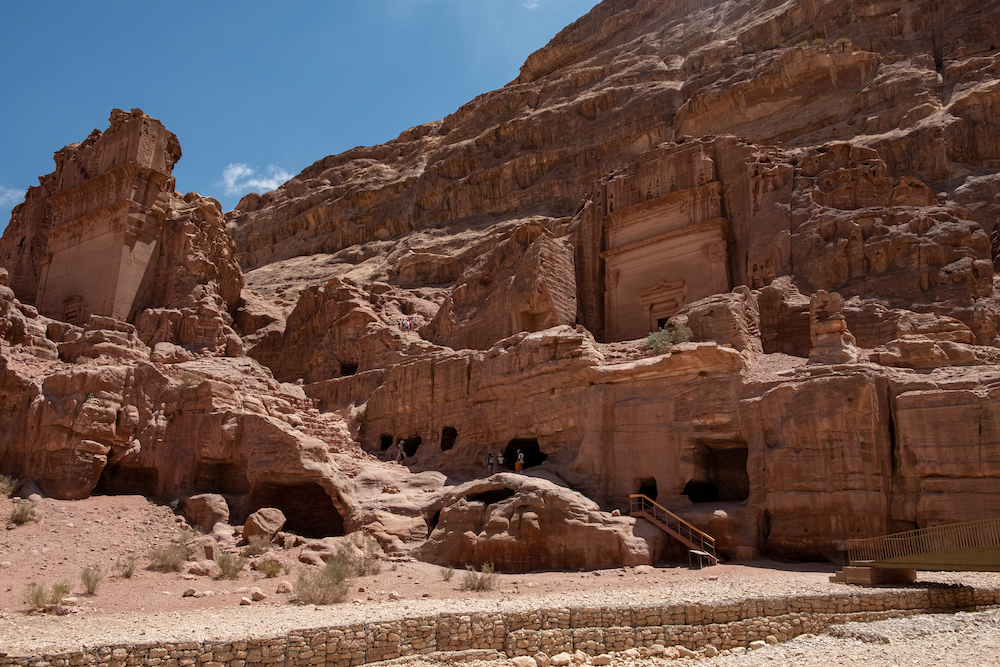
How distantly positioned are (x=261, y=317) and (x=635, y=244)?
17434 millimetres

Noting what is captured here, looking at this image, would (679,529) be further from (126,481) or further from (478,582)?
(126,481)

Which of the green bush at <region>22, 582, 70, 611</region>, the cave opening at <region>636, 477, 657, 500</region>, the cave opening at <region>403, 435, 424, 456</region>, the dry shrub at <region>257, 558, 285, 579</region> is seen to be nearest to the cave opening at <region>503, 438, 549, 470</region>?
the cave opening at <region>403, 435, 424, 456</region>

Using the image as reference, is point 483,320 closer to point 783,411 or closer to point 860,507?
point 783,411

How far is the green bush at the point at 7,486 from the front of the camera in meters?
16.8

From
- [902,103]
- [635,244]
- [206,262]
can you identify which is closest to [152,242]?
[206,262]

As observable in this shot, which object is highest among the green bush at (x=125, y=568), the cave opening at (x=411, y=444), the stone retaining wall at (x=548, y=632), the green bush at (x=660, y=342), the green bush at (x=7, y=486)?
the green bush at (x=660, y=342)

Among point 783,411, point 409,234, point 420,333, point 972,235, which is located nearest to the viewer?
point 783,411

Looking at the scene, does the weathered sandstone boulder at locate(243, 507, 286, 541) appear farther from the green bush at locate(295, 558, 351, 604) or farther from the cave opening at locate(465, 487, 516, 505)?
the cave opening at locate(465, 487, 516, 505)

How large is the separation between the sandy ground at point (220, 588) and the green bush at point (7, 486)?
0.31 m

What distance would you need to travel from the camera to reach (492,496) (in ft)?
61.3

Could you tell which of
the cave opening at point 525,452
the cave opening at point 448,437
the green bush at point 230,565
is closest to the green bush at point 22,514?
the green bush at point 230,565

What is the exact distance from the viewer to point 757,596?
11805mm

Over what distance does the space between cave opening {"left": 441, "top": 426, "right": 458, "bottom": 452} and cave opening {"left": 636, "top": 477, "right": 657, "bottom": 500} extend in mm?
7474

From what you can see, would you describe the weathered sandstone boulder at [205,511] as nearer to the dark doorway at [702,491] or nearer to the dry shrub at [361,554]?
the dry shrub at [361,554]
